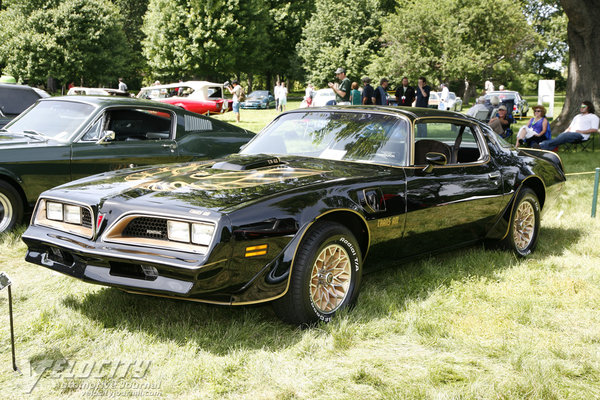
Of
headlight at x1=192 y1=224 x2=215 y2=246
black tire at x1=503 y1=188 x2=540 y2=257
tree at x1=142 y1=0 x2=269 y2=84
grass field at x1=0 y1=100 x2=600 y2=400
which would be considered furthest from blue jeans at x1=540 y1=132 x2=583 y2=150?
tree at x1=142 y1=0 x2=269 y2=84

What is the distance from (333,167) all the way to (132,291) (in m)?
1.76

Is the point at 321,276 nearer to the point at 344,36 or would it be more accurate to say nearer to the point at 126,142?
the point at 126,142

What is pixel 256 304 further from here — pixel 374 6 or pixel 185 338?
pixel 374 6

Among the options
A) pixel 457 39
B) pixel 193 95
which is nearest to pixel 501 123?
pixel 193 95

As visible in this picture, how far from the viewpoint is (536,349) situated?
368cm

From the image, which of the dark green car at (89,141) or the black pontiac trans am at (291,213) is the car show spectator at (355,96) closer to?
the dark green car at (89,141)

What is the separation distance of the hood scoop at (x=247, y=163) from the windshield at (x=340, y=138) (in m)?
0.41

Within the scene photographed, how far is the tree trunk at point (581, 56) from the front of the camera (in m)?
15.1

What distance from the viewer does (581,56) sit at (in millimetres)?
15812

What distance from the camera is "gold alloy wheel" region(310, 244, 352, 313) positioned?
388 cm

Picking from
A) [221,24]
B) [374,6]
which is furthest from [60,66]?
[374,6]

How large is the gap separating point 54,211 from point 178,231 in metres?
1.15

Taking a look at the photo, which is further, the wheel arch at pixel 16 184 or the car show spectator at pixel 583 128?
the car show spectator at pixel 583 128

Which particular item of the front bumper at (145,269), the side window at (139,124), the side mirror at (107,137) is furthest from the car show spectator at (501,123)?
the front bumper at (145,269)
